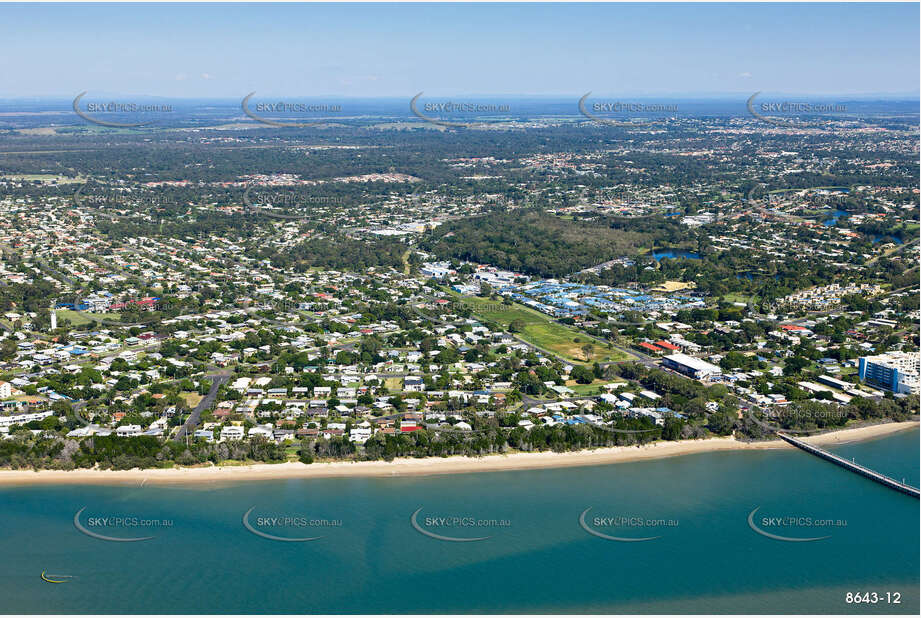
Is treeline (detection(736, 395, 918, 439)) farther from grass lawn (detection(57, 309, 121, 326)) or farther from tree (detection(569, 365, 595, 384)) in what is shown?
grass lawn (detection(57, 309, 121, 326))

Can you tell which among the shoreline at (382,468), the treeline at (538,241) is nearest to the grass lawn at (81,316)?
the shoreline at (382,468)

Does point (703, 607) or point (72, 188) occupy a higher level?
point (72, 188)

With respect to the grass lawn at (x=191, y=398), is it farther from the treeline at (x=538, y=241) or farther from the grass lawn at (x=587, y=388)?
the treeline at (x=538, y=241)

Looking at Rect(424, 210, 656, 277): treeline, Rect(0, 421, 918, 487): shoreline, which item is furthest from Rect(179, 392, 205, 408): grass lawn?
Rect(424, 210, 656, 277): treeline

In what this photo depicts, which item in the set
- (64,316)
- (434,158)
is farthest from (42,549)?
(434,158)

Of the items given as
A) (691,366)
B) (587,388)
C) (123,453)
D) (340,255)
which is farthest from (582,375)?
(340,255)

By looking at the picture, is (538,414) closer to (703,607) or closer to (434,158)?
(703,607)
